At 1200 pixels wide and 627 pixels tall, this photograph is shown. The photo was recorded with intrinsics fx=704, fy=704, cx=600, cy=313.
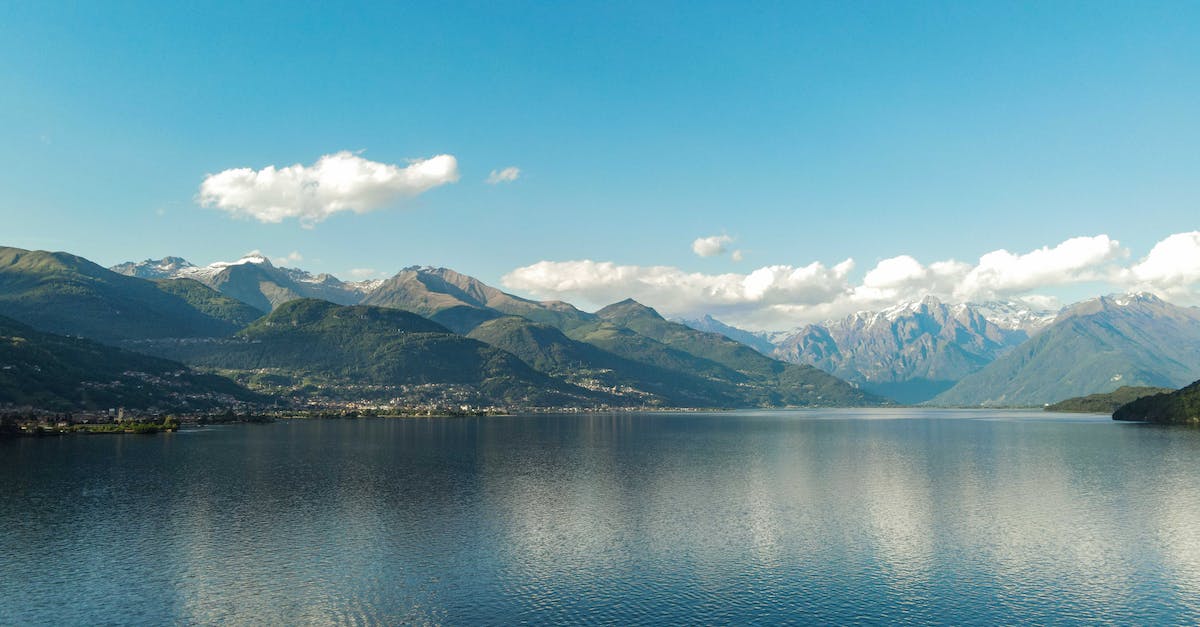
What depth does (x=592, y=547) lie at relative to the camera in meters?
86.2

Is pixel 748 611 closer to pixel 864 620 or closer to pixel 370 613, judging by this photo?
pixel 864 620

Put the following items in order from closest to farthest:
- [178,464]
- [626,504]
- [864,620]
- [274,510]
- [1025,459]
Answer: [864,620], [274,510], [626,504], [178,464], [1025,459]

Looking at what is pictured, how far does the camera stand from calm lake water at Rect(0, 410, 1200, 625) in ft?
210

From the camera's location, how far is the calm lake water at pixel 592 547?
64.0m

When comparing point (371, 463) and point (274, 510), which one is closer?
point (274, 510)

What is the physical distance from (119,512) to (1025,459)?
666 ft

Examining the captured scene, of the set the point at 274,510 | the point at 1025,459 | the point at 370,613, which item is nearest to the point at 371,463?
the point at 274,510

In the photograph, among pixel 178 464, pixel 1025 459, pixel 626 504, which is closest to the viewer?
pixel 626 504

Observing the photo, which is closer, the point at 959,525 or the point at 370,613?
the point at 370,613

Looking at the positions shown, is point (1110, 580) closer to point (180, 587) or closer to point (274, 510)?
point (180, 587)

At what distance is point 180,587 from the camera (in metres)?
69.0

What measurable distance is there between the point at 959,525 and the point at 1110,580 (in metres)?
27.1

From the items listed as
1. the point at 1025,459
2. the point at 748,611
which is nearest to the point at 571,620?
the point at 748,611

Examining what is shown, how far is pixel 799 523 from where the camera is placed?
101 meters
